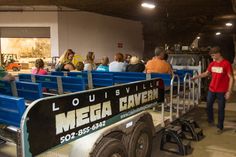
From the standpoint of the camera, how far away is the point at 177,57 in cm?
796

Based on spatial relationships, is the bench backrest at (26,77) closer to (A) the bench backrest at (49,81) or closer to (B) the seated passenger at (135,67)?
(A) the bench backrest at (49,81)

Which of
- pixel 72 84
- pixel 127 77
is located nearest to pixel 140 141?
pixel 72 84

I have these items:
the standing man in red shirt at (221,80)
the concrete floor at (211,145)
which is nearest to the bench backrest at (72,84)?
the concrete floor at (211,145)

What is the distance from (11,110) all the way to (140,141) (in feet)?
5.33

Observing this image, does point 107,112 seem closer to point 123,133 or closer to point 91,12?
point 123,133

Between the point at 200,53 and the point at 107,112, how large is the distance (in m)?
6.03

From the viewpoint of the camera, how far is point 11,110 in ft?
6.93

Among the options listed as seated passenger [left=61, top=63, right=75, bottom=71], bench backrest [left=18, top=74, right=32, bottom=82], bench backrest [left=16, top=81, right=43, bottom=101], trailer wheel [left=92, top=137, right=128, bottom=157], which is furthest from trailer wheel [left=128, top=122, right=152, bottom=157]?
seated passenger [left=61, top=63, right=75, bottom=71]

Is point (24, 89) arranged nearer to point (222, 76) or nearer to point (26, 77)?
point (26, 77)

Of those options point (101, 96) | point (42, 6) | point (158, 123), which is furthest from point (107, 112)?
point (42, 6)

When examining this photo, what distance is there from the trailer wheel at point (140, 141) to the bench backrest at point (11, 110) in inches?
52.0

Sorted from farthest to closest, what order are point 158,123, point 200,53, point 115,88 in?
1. point 200,53
2. point 158,123
3. point 115,88

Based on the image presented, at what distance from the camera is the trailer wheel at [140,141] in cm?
293

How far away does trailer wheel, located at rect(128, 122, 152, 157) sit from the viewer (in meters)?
2.93
